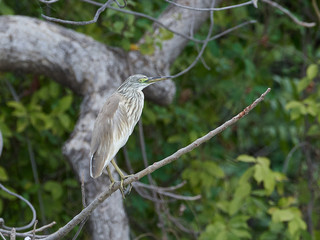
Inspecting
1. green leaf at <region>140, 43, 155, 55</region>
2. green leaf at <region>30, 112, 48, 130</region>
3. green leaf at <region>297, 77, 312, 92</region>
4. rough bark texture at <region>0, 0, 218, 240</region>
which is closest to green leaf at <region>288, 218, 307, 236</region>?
green leaf at <region>297, 77, 312, 92</region>

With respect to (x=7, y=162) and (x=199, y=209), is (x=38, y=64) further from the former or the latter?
(x=199, y=209)

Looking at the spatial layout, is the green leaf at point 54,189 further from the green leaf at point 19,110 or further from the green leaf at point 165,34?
the green leaf at point 165,34

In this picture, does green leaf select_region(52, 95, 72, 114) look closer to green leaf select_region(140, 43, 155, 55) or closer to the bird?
green leaf select_region(140, 43, 155, 55)

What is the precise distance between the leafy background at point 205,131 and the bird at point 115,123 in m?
1.19

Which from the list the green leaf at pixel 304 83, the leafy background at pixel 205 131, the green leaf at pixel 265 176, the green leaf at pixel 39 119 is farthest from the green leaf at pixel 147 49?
the green leaf at pixel 304 83

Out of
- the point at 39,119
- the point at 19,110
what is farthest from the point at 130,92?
the point at 39,119

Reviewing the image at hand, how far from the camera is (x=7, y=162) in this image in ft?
13.1

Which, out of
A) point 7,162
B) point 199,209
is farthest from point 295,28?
point 7,162

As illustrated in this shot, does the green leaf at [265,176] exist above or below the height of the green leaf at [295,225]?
above

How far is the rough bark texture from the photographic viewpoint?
2758 mm

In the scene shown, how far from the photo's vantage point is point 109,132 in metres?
1.91

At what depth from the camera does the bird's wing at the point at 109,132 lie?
1836 mm

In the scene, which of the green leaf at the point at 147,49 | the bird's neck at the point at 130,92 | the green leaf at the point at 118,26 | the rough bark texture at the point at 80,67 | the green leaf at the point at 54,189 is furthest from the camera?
the green leaf at the point at 54,189

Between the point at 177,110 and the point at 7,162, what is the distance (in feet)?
3.74
